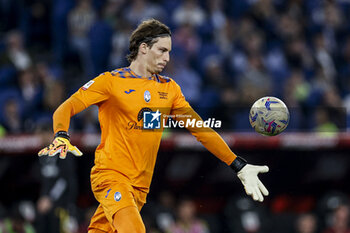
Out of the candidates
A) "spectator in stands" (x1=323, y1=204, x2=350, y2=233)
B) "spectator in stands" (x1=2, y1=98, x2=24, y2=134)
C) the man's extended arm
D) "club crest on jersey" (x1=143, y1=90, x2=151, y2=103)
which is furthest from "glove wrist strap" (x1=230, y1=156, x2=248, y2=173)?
"spectator in stands" (x1=323, y1=204, x2=350, y2=233)

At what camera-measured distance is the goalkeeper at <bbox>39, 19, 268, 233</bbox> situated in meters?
5.61

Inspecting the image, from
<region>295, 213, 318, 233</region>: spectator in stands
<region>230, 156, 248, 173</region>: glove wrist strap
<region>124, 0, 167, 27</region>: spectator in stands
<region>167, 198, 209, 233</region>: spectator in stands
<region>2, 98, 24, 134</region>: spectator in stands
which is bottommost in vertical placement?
<region>295, 213, 318, 233</region>: spectator in stands

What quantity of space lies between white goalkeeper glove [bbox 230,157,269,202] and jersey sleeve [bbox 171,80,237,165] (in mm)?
123

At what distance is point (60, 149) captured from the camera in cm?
513

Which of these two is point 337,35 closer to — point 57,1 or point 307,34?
point 307,34

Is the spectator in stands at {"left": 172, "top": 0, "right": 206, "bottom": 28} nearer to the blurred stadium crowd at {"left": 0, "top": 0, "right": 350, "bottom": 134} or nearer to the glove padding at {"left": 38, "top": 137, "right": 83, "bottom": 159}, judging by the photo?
the blurred stadium crowd at {"left": 0, "top": 0, "right": 350, "bottom": 134}

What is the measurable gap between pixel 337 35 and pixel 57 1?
6.12m

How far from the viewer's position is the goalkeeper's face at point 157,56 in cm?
593

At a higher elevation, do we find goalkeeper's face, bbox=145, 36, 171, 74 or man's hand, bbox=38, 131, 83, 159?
goalkeeper's face, bbox=145, 36, 171, 74

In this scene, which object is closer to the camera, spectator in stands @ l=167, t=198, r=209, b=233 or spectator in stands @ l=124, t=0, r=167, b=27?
spectator in stands @ l=167, t=198, r=209, b=233

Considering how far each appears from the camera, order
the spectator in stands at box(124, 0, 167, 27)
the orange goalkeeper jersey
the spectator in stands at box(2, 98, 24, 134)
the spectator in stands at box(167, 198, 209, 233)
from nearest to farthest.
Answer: the orange goalkeeper jersey, the spectator in stands at box(2, 98, 24, 134), the spectator in stands at box(167, 198, 209, 233), the spectator in stands at box(124, 0, 167, 27)

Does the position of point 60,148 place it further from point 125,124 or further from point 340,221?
point 340,221

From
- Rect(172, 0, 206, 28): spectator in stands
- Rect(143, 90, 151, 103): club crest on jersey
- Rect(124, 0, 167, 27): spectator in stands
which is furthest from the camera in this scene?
Rect(172, 0, 206, 28): spectator in stands

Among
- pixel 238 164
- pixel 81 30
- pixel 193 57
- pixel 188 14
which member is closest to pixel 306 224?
pixel 193 57
